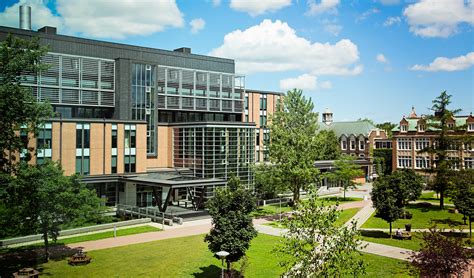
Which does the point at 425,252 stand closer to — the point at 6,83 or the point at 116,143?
the point at 6,83

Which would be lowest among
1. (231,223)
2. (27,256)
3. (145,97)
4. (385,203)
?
(27,256)

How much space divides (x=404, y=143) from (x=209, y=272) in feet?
174

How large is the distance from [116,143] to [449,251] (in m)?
30.9

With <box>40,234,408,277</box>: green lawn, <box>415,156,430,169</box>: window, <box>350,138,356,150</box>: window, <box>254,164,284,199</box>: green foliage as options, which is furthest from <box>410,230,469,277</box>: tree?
<box>350,138,356,150</box>: window

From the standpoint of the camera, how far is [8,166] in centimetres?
2211

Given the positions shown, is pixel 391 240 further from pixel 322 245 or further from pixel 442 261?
pixel 322 245

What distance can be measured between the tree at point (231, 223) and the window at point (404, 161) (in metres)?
52.3

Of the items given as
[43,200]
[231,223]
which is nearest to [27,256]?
[43,200]

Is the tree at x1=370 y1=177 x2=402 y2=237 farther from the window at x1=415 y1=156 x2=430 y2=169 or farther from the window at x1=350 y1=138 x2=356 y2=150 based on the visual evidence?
the window at x1=350 y1=138 x2=356 y2=150

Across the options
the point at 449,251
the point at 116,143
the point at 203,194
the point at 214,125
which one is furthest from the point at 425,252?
the point at 116,143

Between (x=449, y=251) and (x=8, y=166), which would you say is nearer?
(x=449, y=251)

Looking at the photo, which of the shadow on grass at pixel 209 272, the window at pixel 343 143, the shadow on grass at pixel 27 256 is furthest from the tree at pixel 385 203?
the window at pixel 343 143

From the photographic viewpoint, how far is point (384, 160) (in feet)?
249

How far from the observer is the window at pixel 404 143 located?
65812mm
